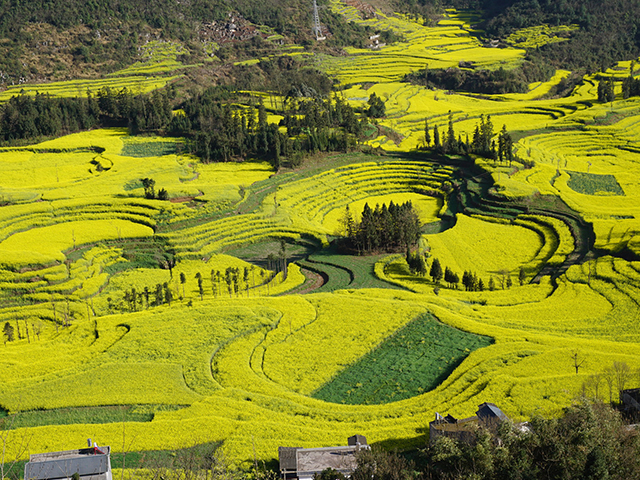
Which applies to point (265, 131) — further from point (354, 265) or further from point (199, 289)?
point (199, 289)

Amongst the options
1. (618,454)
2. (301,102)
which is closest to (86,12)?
(301,102)

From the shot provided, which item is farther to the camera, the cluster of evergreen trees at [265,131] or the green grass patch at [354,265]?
the cluster of evergreen trees at [265,131]

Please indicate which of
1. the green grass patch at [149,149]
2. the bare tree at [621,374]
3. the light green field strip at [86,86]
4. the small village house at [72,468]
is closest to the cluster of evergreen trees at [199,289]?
the small village house at [72,468]

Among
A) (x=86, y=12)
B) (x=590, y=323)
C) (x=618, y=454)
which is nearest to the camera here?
(x=618, y=454)

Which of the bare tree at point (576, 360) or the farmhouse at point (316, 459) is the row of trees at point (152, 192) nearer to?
the bare tree at point (576, 360)

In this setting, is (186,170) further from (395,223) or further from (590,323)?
(590,323)

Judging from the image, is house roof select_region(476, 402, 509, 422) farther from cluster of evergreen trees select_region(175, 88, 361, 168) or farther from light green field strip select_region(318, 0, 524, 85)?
light green field strip select_region(318, 0, 524, 85)

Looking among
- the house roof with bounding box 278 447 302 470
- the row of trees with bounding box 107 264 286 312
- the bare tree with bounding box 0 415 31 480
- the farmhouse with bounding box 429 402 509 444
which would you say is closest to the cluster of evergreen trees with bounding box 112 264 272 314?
the row of trees with bounding box 107 264 286 312
